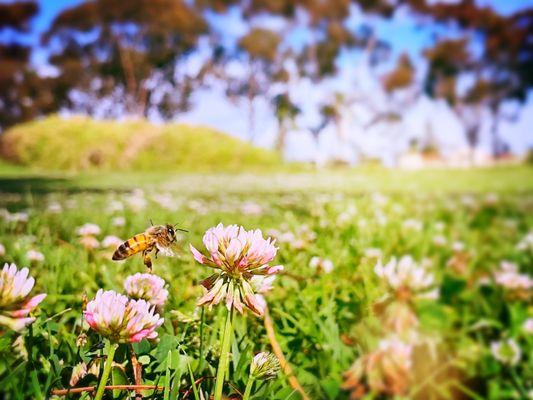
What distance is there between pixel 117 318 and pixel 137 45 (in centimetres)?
603

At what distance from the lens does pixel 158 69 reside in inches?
240

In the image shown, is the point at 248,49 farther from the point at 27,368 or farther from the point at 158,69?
the point at 27,368

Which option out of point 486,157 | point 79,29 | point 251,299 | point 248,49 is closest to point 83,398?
point 251,299

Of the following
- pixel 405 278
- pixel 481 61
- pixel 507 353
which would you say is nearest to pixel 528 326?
pixel 507 353

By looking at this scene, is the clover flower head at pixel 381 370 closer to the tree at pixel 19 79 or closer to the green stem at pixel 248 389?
the green stem at pixel 248 389

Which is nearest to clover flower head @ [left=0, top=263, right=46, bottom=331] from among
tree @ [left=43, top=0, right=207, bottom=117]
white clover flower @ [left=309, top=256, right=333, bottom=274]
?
white clover flower @ [left=309, top=256, right=333, bottom=274]

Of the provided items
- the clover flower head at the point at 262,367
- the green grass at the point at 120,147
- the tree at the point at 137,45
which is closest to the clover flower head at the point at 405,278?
the clover flower head at the point at 262,367

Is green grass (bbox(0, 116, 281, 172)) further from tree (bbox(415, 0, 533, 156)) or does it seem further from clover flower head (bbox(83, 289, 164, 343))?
tree (bbox(415, 0, 533, 156))

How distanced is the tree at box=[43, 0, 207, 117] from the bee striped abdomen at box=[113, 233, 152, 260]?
4.45m

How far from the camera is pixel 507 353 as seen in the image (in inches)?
51.8

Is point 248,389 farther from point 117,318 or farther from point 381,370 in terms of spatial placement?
point 381,370

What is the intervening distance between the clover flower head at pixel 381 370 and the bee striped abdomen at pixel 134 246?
546 millimetres

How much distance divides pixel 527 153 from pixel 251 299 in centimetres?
2531

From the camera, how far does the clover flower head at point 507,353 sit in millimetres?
1306
